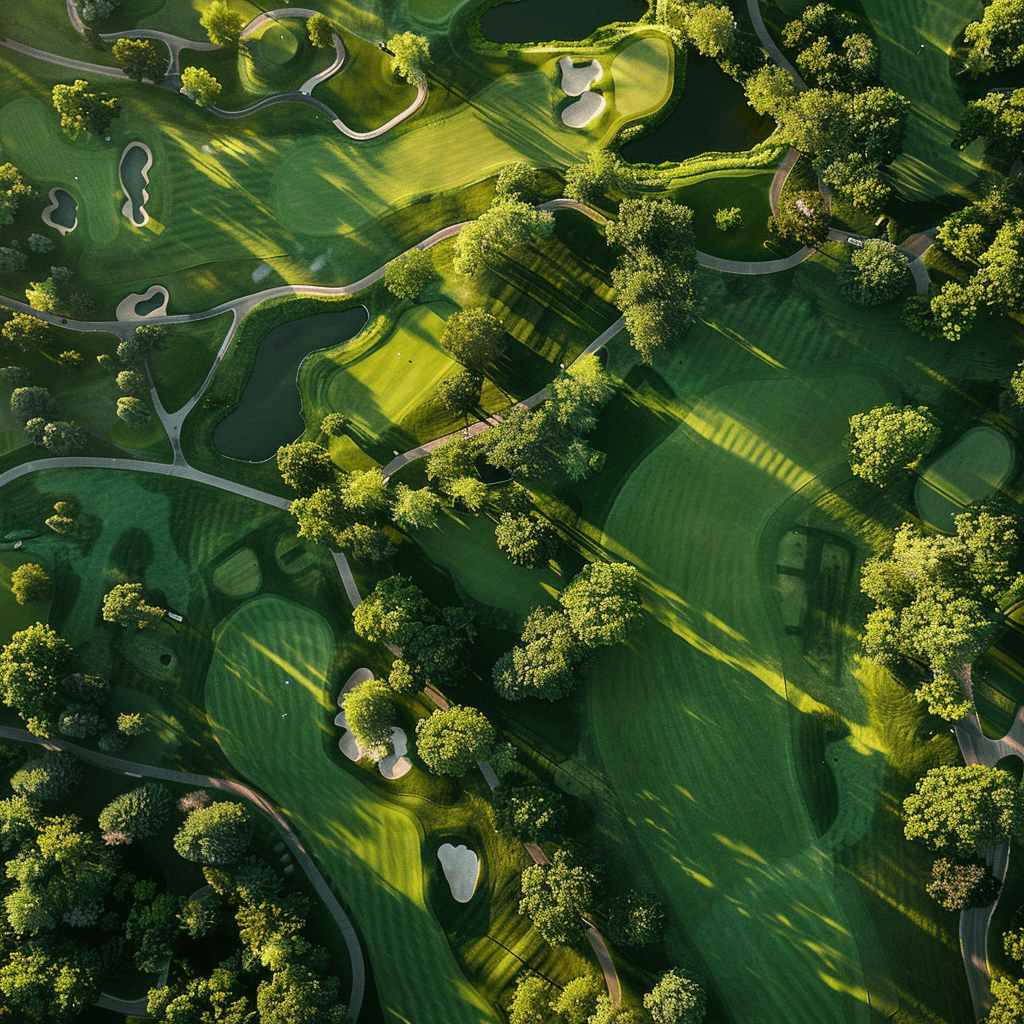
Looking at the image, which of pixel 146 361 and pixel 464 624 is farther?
pixel 146 361

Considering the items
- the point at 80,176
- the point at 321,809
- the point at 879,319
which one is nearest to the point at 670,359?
the point at 879,319

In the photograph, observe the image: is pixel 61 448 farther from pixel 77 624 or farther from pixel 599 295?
pixel 599 295

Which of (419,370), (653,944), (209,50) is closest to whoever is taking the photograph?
(653,944)

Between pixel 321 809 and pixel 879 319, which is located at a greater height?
pixel 879 319

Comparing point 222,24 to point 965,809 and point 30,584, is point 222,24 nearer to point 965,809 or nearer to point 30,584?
point 30,584

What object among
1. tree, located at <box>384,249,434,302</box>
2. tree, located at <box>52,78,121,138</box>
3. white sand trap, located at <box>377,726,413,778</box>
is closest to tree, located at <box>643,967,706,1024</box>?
white sand trap, located at <box>377,726,413,778</box>

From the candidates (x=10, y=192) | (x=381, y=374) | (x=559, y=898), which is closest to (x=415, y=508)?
(x=381, y=374)

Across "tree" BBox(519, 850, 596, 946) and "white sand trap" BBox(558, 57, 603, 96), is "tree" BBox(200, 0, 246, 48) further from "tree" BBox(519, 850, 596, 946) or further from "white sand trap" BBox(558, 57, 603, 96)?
"tree" BBox(519, 850, 596, 946)
